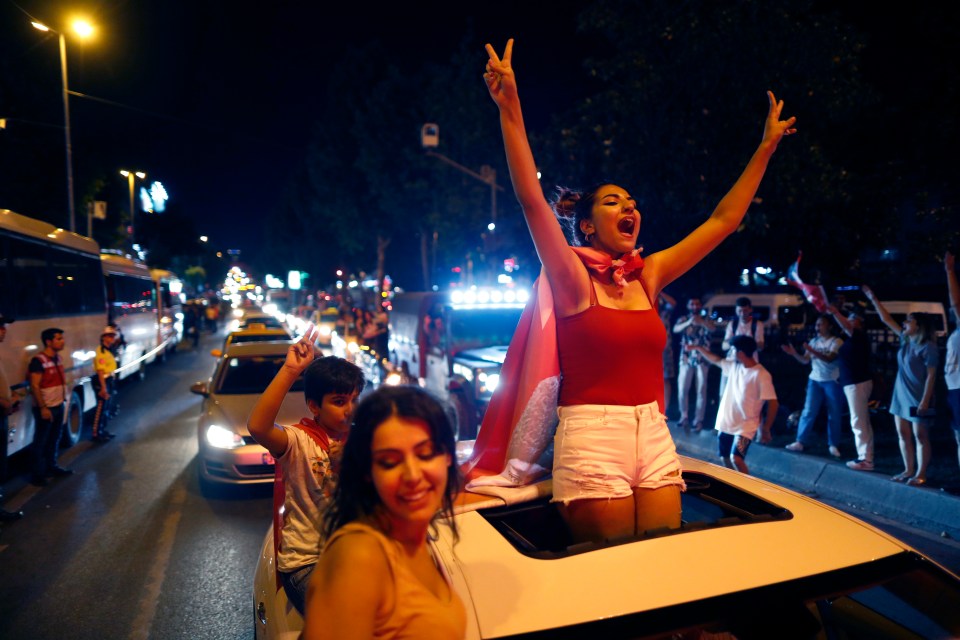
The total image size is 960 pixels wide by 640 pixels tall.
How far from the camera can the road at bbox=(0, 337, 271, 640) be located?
4227mm

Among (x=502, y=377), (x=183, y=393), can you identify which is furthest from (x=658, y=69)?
(x=183, y=393)

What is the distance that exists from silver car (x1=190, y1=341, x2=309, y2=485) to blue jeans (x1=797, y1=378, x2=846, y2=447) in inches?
242

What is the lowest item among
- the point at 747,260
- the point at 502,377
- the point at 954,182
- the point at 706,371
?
the point at 706,371

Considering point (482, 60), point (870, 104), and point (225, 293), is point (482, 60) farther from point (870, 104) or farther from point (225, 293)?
point (225, 293)

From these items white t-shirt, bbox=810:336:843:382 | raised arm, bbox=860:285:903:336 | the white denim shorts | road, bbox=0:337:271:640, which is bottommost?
road, bbox=0:337:271:640

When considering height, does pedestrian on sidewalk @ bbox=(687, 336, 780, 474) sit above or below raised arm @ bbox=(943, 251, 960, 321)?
below

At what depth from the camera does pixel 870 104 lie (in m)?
12.1

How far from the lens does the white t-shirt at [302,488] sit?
101 inches

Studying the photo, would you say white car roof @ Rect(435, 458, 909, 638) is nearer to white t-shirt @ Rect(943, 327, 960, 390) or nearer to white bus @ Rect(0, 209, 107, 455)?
white t-shirt @ Rect(943, 327, 960, 390)

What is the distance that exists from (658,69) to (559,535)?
10707 mm

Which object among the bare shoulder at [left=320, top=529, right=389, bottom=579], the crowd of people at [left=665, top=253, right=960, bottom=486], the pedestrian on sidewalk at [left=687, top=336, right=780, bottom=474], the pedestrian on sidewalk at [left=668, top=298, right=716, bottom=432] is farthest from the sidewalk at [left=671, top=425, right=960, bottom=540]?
the bare shoulder at [left=320, top=529, right=389, bottom=579]

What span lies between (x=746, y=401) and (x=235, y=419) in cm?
528

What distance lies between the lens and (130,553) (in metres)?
5.38

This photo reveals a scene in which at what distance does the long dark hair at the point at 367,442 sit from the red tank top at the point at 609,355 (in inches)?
33.8
